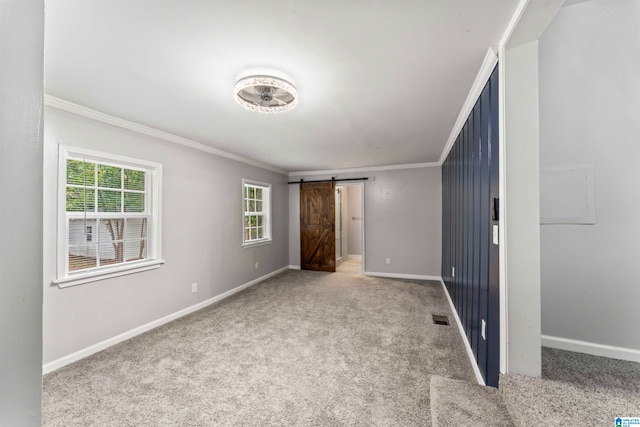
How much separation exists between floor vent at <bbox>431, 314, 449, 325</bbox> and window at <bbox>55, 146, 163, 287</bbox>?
3400 mm

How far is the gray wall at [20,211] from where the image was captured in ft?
1.28

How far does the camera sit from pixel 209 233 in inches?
154

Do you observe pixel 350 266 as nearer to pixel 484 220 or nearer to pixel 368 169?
pixel 368 169

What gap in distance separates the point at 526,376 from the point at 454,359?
38.7 inches

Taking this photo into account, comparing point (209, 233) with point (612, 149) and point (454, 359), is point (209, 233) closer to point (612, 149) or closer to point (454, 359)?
point (454, 359)

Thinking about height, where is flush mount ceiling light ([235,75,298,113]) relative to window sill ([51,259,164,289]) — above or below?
above

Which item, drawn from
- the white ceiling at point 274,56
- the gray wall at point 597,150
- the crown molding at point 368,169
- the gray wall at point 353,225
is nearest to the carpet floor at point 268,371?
the gray wall at point 597,150

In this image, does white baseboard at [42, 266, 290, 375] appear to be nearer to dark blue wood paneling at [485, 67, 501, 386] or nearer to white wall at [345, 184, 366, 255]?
dark blue wood paneling at [485, 67, 501, 386]

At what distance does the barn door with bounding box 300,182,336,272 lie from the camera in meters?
5.93

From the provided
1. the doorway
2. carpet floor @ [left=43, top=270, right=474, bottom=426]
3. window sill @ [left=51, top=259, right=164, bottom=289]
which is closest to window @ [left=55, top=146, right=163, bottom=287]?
window sill @ [left=51, top=259, right=164, bottom=289]

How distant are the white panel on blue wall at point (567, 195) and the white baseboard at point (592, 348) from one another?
3.26 feet

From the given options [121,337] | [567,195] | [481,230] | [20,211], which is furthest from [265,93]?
[121,337]

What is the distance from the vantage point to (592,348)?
2.13 meters

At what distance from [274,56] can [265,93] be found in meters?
0.39
